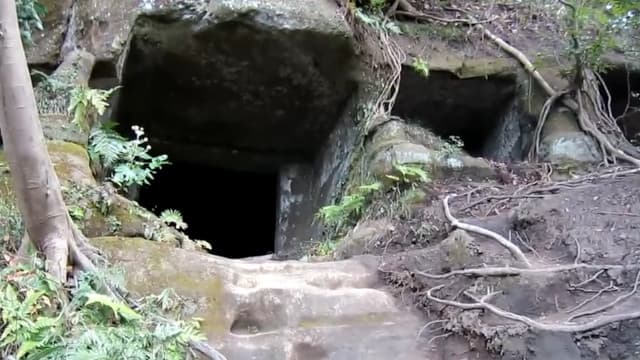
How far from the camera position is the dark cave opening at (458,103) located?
24.0 feet

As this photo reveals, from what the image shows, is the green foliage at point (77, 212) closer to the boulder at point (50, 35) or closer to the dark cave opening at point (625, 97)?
the boulder at point (50, 35)

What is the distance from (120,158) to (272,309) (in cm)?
225

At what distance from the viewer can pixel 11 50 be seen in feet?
10.3

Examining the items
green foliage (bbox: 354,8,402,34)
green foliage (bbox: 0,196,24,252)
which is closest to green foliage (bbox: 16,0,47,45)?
green foliage (bbox: 0,196,24,252)

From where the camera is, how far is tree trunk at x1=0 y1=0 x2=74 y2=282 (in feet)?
10.3

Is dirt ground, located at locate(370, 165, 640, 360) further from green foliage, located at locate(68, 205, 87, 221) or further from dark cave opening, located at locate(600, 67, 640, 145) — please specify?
dark cave opening, located at locate(600, 67, 640, 145)

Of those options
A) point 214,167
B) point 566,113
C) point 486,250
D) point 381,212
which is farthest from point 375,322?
point 214,167

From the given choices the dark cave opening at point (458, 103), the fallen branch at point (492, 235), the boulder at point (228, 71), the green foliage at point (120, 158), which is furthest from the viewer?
the dark cave opening at point (458, 103)

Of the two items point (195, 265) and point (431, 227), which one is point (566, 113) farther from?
point (195, 265)

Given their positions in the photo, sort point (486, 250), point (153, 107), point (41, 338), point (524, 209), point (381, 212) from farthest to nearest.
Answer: point (153, 107) < point (381, 212) < point (524, 209) < point (486, 250) < point (41, 338)

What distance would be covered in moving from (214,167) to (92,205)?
182 inches

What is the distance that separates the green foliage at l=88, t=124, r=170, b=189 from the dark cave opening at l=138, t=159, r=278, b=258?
3648mm

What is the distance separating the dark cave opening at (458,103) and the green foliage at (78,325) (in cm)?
456

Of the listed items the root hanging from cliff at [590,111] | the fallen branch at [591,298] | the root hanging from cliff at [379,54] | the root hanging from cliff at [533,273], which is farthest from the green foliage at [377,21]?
the fallen branch at [591,298]
